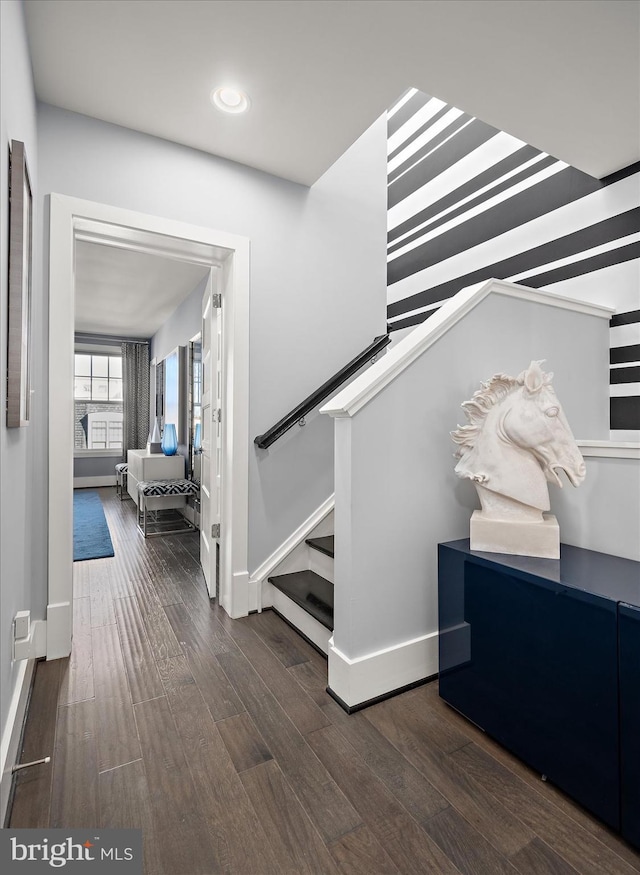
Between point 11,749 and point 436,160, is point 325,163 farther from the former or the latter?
point 11,749

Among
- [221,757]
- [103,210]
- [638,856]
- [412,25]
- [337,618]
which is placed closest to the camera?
[638,856]

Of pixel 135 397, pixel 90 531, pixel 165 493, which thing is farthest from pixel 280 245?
pixel 135 397

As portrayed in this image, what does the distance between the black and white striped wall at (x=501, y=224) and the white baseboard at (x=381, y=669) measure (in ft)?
4.71

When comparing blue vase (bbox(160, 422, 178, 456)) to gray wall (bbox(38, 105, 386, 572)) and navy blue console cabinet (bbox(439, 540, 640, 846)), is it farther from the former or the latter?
navy blue console cabinet (bbox(439, 540, 640, 846))

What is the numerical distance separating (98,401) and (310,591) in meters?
6.80

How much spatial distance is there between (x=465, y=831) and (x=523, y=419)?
1204 millimetres

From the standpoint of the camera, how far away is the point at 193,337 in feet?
16.2

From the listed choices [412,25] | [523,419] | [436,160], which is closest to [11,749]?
[523,419]

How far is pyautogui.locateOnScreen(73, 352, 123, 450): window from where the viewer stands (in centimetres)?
771

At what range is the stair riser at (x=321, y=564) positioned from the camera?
2477mm

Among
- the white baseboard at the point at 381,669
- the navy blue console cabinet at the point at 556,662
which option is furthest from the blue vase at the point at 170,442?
the navy blue console cabinet at the point at 556,662

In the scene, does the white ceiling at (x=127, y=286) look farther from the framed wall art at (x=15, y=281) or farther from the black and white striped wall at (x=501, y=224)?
the framed wall art at (x=15, y=281)

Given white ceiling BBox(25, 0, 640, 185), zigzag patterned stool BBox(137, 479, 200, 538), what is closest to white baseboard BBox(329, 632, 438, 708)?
white ceiling BBox(25, 0, 640, 185)

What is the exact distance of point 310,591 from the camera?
2359 millimetres
